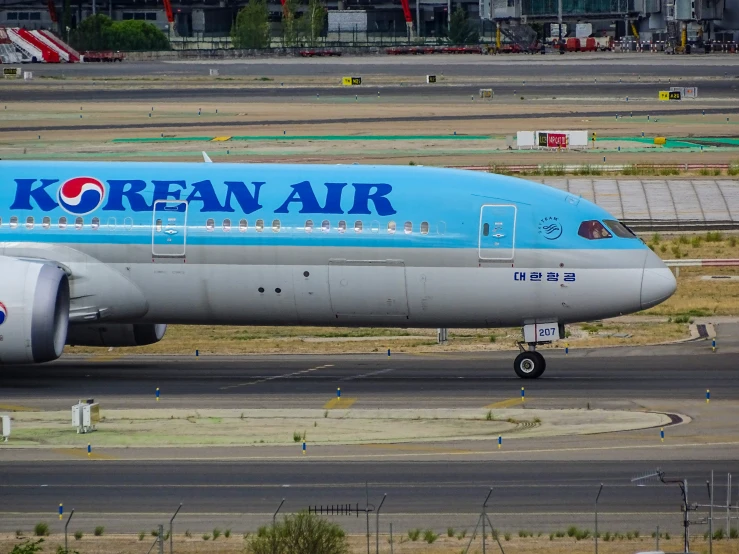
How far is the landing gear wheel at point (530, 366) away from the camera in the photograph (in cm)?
4191

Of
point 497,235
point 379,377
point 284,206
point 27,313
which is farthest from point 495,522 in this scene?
point 27,313

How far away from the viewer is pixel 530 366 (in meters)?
41.9

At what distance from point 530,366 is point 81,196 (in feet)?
46.3

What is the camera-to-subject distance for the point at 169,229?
4088 cm

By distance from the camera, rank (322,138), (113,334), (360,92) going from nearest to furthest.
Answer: (113,334)
(322,138)
(360,92)

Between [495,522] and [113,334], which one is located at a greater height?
[113,334]

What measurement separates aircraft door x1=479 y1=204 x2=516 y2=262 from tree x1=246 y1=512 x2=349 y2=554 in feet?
54.3

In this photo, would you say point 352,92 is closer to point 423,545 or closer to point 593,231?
point 593,231

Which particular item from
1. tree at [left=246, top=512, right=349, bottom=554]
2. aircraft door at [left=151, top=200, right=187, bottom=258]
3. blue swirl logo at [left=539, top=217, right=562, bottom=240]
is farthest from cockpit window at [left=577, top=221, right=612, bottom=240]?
tree at [left=246, top=512, right=349, bottom=554]

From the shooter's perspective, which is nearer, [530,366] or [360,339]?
[530,366]

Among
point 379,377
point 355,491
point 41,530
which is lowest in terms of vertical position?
point 379,377

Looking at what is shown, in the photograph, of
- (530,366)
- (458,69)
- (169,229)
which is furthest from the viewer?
(458,69)

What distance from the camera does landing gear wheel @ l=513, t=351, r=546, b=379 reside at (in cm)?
4191

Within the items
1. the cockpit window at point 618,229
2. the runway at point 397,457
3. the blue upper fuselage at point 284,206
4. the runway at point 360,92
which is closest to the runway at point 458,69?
the runway at point 360,92
